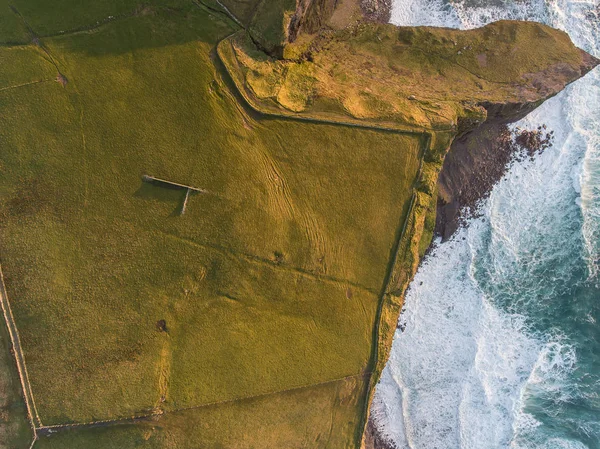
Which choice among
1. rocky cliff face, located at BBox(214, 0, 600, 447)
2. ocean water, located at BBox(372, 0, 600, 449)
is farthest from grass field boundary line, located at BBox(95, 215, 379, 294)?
ocean water, located at BBox(372, 0, 600, 449)

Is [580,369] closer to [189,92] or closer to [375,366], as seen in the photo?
[375,366]

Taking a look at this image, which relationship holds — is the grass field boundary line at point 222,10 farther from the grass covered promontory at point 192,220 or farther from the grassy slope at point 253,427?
the grassy slope at point 253,427

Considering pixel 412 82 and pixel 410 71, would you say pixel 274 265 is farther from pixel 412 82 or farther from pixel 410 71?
pixel 410 71

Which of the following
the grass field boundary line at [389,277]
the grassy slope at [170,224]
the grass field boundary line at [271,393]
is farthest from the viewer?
the grass field boundary line at [389,277]

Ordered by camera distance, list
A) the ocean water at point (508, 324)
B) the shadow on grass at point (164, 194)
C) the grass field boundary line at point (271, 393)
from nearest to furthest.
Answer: the shadow on grass at point (164, 194), the grass field boundary line at point (271, 393), the ocean water at point (508, 324)

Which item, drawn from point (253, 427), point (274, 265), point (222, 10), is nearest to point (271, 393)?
point (253, 427)

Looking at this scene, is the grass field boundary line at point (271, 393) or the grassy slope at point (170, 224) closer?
the grassy slope at point (170, 224)

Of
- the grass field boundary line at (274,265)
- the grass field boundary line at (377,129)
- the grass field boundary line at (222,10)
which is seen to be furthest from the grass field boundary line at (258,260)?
the grass field boundary line at (222,10)
